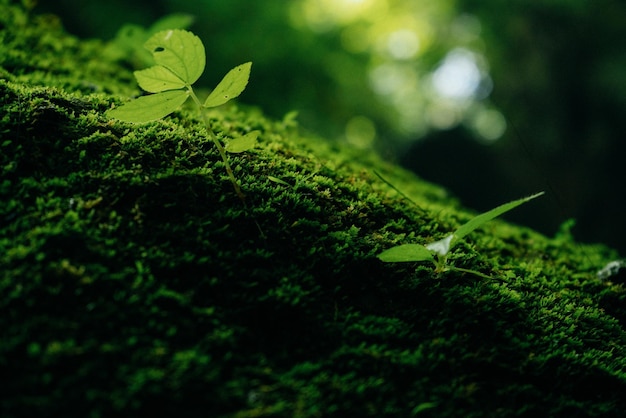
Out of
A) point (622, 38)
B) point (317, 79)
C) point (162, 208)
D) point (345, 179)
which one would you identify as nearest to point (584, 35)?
point (622, 38)

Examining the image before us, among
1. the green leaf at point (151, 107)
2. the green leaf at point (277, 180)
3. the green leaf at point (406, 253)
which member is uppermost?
the green leaf at point (151, 107)

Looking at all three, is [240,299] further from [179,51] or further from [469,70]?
[469,70]

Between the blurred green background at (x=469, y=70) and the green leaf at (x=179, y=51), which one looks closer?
the green leaf at (x=179, y=51)

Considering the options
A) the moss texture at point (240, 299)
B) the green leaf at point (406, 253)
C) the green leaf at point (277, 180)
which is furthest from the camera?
the green leaf at point (277, 180)

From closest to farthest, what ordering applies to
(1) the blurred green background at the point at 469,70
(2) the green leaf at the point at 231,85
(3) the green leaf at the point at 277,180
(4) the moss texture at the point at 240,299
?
(4) the moss texture at the point at 240,299
(2) the green leaf at the point at 231,85
(3) the green leaf at the point at 277,180
(1) the blurred green background at the point at 469,70

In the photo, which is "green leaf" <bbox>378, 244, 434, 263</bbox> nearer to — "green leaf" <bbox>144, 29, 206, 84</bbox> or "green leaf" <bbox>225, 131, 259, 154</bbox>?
"green leaf" <bbox>225, 131, 259, 154</bbox>

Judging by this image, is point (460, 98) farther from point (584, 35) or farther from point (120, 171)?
point (120, 171)

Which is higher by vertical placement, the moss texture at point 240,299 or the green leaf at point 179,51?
the green leaf at point 179,51

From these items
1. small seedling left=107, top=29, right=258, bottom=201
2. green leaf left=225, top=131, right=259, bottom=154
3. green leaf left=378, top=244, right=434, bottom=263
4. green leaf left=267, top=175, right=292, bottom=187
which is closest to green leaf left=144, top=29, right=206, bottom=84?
small seedling left=107, top=29, right=258, bottom=201

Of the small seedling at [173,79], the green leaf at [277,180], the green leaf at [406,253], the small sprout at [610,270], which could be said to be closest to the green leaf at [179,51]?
Result: the small seedling at [173,79]

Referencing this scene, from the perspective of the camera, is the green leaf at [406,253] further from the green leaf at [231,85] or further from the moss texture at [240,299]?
the green leaf at [231,85]
